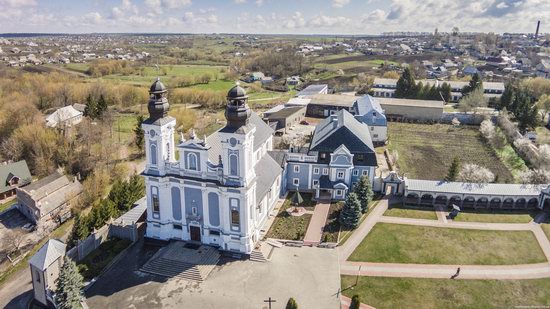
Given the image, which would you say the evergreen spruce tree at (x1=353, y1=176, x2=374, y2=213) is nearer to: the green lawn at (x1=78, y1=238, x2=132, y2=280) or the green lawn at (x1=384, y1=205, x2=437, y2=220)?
the green lawn at (x1=384, y1=205, x2=437, y2=220)

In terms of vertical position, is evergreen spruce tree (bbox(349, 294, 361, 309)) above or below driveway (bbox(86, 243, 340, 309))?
above

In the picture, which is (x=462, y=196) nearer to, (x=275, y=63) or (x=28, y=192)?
(x=28, y=192)

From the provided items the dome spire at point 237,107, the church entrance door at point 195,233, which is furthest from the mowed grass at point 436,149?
the church entrance door at point 195,233

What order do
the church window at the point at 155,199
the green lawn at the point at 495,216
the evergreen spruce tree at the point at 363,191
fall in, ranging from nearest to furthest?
the church window at the point at 155,199 → the green lawn at the point at 495,216 → the evergreen spruce tree at the point at 363,191

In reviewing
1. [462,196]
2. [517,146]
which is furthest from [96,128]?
[517,146]

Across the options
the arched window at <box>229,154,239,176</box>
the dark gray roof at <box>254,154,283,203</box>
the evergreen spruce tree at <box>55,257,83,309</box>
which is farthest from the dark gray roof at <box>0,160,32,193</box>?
the arched window at <box>229,154,239,176</box>

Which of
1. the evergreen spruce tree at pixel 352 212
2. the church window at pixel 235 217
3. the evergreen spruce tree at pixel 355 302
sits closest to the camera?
the evergreen spruce tree at pixel 355 302

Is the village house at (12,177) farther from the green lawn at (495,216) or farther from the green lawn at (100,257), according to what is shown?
the green lawn at (495,216)
